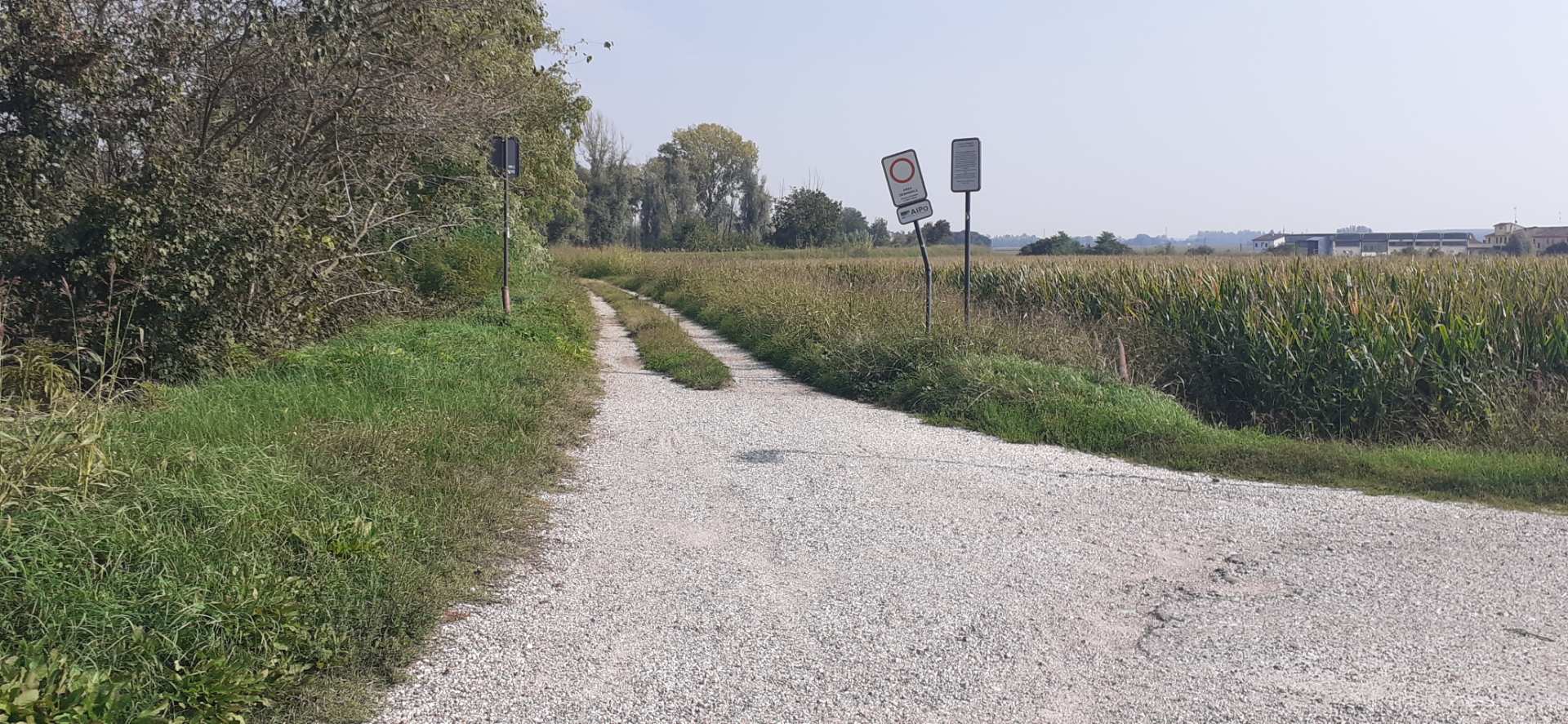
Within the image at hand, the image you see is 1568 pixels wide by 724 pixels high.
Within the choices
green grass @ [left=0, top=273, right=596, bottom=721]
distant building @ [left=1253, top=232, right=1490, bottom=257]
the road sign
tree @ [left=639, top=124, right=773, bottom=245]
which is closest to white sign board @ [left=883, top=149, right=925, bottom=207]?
green grass @ [left=0, top=273, right=596, bottom=721]

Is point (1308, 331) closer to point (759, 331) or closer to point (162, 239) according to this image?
point (759, 331)

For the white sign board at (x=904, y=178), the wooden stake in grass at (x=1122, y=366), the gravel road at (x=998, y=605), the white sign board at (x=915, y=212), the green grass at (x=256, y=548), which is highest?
the white sign board at (x=904, y=178)

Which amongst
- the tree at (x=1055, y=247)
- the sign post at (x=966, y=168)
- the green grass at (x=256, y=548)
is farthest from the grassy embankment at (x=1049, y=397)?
the tree at (x=1055, y=247)

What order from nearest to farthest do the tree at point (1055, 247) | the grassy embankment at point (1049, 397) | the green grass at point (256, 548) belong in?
the green grass at point (256, 548), the grassy embankment at point (1049, 397), the tree at point (1055, 247)

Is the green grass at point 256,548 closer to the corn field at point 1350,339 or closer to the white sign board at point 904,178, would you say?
the white sign board at point 904,178

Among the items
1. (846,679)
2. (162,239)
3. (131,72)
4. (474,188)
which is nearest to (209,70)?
(131,72)

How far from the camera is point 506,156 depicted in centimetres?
1717

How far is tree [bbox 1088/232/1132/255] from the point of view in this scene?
58850 millimetres

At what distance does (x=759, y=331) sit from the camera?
17.2 meters

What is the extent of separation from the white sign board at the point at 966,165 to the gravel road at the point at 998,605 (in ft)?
15.5

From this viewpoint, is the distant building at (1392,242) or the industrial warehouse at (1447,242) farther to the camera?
the distant building at (1392,242)

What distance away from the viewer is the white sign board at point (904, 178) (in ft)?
42.8

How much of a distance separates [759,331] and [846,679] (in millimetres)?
12933

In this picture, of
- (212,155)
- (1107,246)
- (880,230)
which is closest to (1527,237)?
(1107,246)
